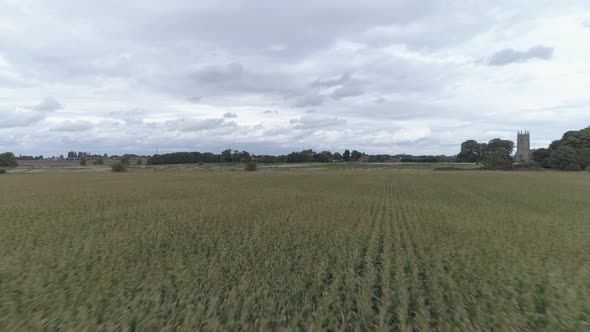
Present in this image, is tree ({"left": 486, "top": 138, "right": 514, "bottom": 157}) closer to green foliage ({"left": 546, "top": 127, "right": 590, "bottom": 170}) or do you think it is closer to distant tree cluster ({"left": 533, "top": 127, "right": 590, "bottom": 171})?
distant tree cluster ({"left": 533, "top": 127, "right": 590, "bottom": 171})

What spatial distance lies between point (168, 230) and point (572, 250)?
16630 mm

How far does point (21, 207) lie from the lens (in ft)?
67.8

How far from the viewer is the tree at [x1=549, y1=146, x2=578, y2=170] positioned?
A: 87938 mm

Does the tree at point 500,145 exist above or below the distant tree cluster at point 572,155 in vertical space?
above

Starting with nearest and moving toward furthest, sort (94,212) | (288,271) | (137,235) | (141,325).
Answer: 1. (141,325)
2. (288,271)
3. (137,235)
4. (94,212)

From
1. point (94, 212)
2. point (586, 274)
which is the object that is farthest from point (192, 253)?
point (94, 212)

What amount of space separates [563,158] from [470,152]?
77.7m

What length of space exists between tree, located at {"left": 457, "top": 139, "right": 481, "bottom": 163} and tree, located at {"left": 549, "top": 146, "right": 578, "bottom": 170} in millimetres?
69290

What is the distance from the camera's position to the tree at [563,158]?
8794 cm

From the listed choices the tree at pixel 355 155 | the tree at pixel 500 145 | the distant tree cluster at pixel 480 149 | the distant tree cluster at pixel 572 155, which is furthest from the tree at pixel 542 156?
the tree at pixel 355 155

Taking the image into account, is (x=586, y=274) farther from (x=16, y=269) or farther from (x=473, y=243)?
(x=16, y=269)

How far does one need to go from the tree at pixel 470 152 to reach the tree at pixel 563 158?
69290 millimetres

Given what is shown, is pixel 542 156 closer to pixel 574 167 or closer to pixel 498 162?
pixel 498 162

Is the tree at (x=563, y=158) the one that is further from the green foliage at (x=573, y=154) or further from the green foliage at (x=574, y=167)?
the green foliage at (x=574, y=167)
